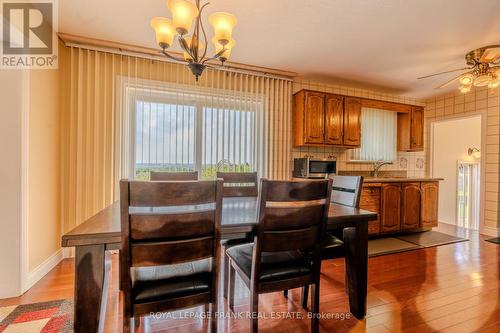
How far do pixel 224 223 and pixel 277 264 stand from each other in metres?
0.45

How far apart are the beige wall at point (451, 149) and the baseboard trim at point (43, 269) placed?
20.2 feet

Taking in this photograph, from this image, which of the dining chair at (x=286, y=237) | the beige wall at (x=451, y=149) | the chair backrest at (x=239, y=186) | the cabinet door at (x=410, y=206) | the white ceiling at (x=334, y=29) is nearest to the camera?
the dining chair at (x=286, y=237)

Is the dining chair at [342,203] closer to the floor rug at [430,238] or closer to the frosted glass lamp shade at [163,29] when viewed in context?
the frosted glass lamp shade at [163,29]

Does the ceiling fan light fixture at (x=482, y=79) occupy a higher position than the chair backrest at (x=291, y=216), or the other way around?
the ceiling fan light fixture at (x=482, y=79)

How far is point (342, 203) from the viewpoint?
188cm

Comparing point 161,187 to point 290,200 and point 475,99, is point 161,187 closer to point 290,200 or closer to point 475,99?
point 290,200

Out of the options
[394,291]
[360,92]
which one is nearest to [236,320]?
[394,291]

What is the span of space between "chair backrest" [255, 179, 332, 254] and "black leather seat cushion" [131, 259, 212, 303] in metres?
0.34

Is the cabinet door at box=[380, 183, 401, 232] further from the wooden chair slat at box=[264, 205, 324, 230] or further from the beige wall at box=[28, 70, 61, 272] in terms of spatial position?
the beige wall at box=[28, 70, 61, 272]

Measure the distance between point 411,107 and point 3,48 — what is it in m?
5.28

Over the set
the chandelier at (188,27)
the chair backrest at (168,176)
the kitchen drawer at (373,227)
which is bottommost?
the kitchen drawer at (373,227)

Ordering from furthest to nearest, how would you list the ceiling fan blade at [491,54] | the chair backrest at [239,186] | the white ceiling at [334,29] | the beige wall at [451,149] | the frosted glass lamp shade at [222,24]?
the beige wall at [451,149] → the ceiling fan blade at [491,54] → the chair backrest at [239,186] → the white ceiling at [334,29] → the frosted glass lamp shade at [222,24]

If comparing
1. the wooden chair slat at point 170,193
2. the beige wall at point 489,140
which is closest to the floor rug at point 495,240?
the beige wall at point 489,140

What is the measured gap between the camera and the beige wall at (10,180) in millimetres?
1795
